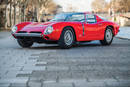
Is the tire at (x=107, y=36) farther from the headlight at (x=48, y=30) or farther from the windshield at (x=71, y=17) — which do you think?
the headlight at (x=48, y=30)

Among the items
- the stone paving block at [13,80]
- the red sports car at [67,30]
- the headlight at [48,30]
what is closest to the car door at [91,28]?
the red sports car at [67,30]

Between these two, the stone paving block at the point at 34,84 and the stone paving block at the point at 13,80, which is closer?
the stone paving block at the point at 34,84

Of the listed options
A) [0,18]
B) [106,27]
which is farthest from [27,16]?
[106,27]

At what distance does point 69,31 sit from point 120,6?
12537cm

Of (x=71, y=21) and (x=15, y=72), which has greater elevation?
(x=71, y=21)

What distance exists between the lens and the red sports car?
995 centimetres

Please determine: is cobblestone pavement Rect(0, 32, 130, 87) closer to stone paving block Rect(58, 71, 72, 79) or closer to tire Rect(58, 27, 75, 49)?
stone paving block Rect(58, 71, 72, 79)

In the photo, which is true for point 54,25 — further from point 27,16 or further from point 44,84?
point 27,16

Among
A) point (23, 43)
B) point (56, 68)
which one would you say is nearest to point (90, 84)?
point (56, 68)

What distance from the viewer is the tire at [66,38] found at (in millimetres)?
10086

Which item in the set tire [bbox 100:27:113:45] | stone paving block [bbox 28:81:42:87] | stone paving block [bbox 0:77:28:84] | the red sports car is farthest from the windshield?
stone paving block [bbox 28:81:42:87]

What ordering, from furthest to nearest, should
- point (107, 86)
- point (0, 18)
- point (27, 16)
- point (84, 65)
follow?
point (27, 16) < point (0, 18) < point (84, 65) < point (107, 86)

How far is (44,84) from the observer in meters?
4.60

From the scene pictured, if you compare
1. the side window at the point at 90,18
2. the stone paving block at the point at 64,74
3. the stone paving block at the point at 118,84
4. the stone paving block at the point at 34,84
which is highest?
the side window at the point at 90,18
